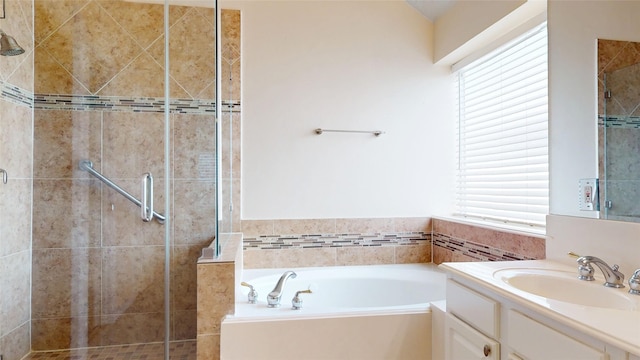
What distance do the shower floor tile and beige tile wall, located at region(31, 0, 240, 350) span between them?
42 millimetres

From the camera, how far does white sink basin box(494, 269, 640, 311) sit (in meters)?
1.12

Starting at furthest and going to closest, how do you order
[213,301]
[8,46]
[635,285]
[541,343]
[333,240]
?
1. [333,240]
2. [8,46]
3. [213,301]
4. [635,285]
5. [541,343]

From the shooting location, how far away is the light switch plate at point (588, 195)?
1453 millimetres

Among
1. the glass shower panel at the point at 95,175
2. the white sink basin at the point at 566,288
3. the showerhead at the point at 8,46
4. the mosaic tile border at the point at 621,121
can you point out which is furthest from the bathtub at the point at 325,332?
the showerhead at the point at 8,46

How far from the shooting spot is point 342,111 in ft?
8.70

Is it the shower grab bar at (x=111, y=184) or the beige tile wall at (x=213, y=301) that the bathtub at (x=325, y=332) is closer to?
the beige tile wall at (x=213, y=301)

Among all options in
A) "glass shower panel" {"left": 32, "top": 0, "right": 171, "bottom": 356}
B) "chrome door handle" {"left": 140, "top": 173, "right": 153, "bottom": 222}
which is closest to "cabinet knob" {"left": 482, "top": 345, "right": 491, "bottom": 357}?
"glass shower panel" {"left": 32, "top": 0, "right": 171, "bottom": 356}

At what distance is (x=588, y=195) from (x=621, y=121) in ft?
1.03

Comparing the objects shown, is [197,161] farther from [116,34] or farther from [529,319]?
[529,319]

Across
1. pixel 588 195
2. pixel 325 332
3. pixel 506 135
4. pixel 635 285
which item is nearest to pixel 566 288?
pixel 635 285

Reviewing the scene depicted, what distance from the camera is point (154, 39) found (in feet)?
7.54

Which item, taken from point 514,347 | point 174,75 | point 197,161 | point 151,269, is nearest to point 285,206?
point 197,161

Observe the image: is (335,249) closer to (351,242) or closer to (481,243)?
(351,242)

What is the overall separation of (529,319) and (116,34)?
2.63 metres
